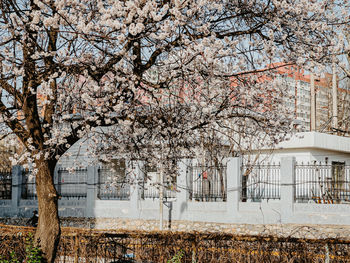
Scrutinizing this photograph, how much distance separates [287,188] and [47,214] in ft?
29.5

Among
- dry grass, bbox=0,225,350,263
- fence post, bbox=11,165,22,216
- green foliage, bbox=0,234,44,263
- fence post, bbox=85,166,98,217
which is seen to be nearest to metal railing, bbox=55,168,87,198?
fence post, bbox=85,166,98,217

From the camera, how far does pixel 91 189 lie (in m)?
19.3

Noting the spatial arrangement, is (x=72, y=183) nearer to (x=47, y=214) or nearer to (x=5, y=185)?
(x=5, y=185)

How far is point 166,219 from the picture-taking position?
16984mm

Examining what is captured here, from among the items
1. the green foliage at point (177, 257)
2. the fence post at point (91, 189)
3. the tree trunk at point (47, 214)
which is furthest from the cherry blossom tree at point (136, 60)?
the fence post at point (91, 189)

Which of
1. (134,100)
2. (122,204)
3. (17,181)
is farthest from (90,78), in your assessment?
(17,181)

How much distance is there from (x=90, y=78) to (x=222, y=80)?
2.13m

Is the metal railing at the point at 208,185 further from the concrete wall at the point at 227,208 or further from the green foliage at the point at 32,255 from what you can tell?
the green foliage at the point at 32,255

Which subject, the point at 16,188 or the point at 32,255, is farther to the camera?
the point at 16,188

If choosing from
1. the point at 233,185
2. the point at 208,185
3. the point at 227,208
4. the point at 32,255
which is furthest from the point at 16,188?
the point at 32,255

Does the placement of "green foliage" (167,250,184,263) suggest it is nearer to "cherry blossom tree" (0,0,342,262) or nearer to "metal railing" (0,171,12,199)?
"cherry blossom tree" (0,0,342,262)

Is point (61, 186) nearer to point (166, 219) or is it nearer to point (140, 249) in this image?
point (166, 219)

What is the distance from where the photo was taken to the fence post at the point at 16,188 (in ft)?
70.8

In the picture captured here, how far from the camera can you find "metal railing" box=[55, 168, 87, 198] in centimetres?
1978
